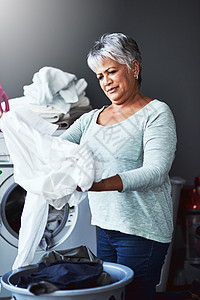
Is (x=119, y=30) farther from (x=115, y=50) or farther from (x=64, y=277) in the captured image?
(x=64, y=277)

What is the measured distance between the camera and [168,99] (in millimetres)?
3150

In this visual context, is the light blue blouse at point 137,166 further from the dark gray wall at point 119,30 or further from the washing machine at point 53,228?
the dark gray wall at point 119,30

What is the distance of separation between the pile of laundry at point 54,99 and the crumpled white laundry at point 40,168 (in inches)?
39.8

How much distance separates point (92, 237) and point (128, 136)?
1005 millimetres

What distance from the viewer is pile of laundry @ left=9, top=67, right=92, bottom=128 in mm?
2539

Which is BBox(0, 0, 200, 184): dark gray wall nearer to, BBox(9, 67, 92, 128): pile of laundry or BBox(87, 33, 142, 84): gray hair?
BBox(9, 67, 92, 128): pile of laundry

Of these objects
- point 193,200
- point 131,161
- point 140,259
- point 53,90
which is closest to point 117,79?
point 131,161

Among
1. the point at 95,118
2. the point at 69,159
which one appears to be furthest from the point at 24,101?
the point at 69,159

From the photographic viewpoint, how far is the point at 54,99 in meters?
2.61

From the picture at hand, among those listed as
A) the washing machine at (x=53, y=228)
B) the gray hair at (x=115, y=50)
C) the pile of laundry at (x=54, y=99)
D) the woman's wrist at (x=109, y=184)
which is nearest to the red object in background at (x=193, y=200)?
the washing machine at (x=53, y=228)

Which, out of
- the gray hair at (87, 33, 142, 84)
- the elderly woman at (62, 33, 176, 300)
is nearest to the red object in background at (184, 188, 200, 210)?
the elderly woman at (62, 33, 176, 300)

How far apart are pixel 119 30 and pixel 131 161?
1.77m

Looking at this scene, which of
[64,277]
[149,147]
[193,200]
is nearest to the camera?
[64,277]

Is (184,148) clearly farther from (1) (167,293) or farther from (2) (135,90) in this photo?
(2) (135,90)
